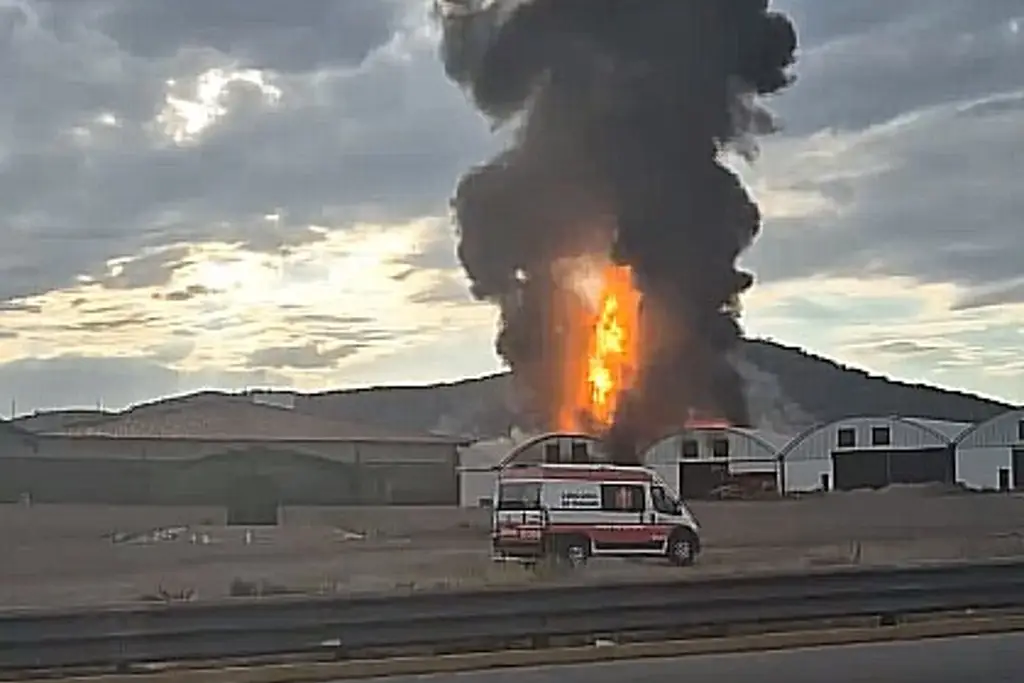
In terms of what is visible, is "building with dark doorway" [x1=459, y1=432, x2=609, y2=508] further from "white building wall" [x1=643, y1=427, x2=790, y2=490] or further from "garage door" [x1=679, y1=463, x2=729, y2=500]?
"garage door" [x1=679, y1=463, x2=729, y2=500]

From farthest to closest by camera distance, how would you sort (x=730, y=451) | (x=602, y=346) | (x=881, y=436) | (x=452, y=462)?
(x=452, y=462) → (x=881, y=436) → (x=730, y=451) → (x=602, y=346)

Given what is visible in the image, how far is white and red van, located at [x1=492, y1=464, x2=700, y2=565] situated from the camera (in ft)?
96.5

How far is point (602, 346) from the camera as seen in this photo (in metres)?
59.2

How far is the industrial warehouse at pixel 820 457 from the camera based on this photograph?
63125 mm

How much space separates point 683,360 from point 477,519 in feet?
38.5

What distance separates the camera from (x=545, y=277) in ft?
196

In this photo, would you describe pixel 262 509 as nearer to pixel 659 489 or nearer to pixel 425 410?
pixel 659 489

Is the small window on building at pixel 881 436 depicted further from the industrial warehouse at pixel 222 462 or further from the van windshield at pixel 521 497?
the van windshield at pixel 521 497

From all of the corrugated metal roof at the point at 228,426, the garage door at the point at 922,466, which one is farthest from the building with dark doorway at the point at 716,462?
the corrugated metal roof at the point at 228,426

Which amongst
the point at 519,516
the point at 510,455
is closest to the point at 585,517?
the point at 519,516

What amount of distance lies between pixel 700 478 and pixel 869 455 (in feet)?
28.2

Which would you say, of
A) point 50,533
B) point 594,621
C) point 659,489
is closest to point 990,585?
point 594,621

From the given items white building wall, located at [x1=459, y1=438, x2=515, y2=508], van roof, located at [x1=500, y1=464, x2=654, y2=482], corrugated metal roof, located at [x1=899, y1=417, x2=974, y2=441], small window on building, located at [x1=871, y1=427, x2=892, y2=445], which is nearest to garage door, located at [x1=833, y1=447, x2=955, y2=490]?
small window on building, located at [x1=871, y1=427, x2=892, y2=445]

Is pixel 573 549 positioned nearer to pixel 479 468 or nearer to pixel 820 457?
pixel 479 468
